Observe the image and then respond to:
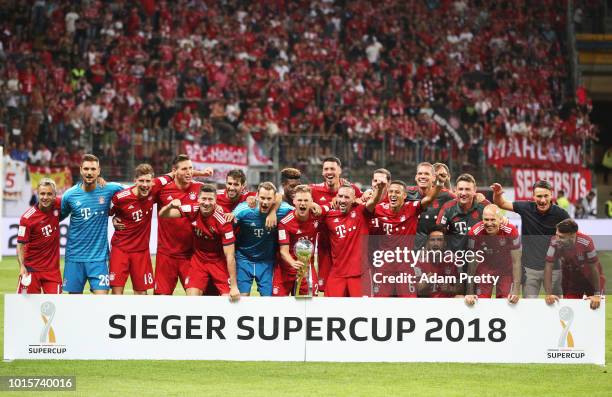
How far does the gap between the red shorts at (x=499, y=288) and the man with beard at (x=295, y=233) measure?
5.85ft

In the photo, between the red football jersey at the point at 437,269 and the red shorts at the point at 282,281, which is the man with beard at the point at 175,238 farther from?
the red football jersey at the point at 437,269

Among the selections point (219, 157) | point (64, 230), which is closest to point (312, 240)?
point (64, 230)

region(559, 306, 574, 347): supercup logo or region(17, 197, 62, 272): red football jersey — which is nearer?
region(559, 306, 574, 347): supercup logo

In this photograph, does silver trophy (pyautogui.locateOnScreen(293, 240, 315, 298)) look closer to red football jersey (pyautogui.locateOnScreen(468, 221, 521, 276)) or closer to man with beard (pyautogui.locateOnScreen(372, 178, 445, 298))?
man with beard (pyautogui.locateOnScreen(372, 178, 445, 298))

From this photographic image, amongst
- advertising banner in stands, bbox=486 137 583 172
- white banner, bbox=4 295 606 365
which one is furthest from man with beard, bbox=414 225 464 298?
advertising banner in stands, bbox=486 137 583 172

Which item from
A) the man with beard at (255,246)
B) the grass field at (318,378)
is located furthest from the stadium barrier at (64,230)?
the grass field at (318,378)

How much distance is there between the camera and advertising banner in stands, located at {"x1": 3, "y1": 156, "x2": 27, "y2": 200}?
25922mm

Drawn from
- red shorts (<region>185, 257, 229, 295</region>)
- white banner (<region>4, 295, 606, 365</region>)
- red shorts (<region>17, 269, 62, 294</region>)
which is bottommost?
white banner (<region>4, 295, 606, 365</region>)

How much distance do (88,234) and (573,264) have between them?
5.12 meters

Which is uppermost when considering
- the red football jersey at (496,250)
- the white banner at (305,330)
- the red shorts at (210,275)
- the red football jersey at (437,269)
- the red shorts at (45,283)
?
the red football jersey at (496,250)

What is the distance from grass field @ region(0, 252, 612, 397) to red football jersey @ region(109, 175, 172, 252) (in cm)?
181

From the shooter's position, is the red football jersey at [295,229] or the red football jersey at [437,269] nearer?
the red football jersey at [437,269]

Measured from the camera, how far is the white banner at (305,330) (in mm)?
11359

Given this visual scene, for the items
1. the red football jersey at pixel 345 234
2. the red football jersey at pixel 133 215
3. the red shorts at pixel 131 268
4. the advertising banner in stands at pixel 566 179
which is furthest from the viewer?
the advertising banner in stands at pixel 566 179
